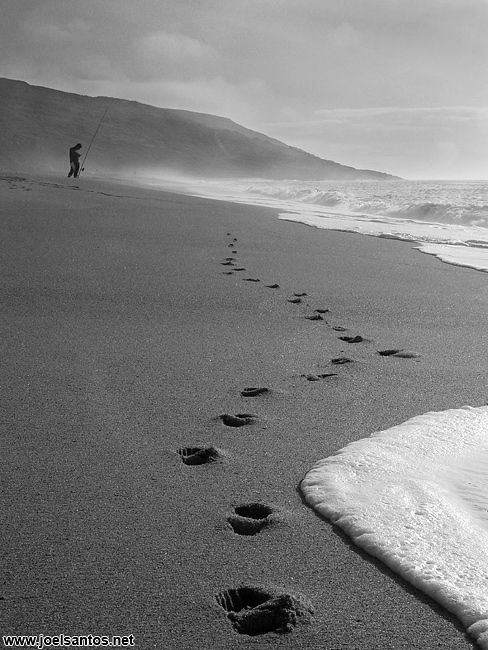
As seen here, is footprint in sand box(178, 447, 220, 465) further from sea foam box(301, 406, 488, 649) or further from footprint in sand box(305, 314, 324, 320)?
footprint in sand box(305, 314, 324, 320)

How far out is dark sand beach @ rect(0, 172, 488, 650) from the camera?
3.96 ft

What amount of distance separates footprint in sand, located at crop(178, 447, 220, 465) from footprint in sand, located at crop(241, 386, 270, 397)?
0.50m

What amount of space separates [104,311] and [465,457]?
210cm

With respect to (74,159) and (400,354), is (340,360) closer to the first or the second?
(400,354)

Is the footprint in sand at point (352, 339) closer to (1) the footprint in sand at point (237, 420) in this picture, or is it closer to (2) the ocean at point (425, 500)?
(2) the ocean at point (425, 500)

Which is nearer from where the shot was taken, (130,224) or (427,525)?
(427,525)

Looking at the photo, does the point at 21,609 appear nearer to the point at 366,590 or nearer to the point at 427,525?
the point at 366,590

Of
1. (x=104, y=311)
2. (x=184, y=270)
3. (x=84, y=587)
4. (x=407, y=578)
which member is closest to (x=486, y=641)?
(x=407, y=578)

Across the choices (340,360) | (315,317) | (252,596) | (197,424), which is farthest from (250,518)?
(315,317)

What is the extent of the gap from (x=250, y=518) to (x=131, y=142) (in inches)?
3141

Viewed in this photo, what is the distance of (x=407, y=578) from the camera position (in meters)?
1.30

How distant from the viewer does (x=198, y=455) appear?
1835 millimetres

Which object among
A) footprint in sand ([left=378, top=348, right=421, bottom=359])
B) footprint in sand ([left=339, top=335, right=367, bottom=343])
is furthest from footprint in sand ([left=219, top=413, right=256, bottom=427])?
footprint in sand ([left=339, top=335, right=367, bottom=343])

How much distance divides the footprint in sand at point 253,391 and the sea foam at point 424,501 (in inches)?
19.2
